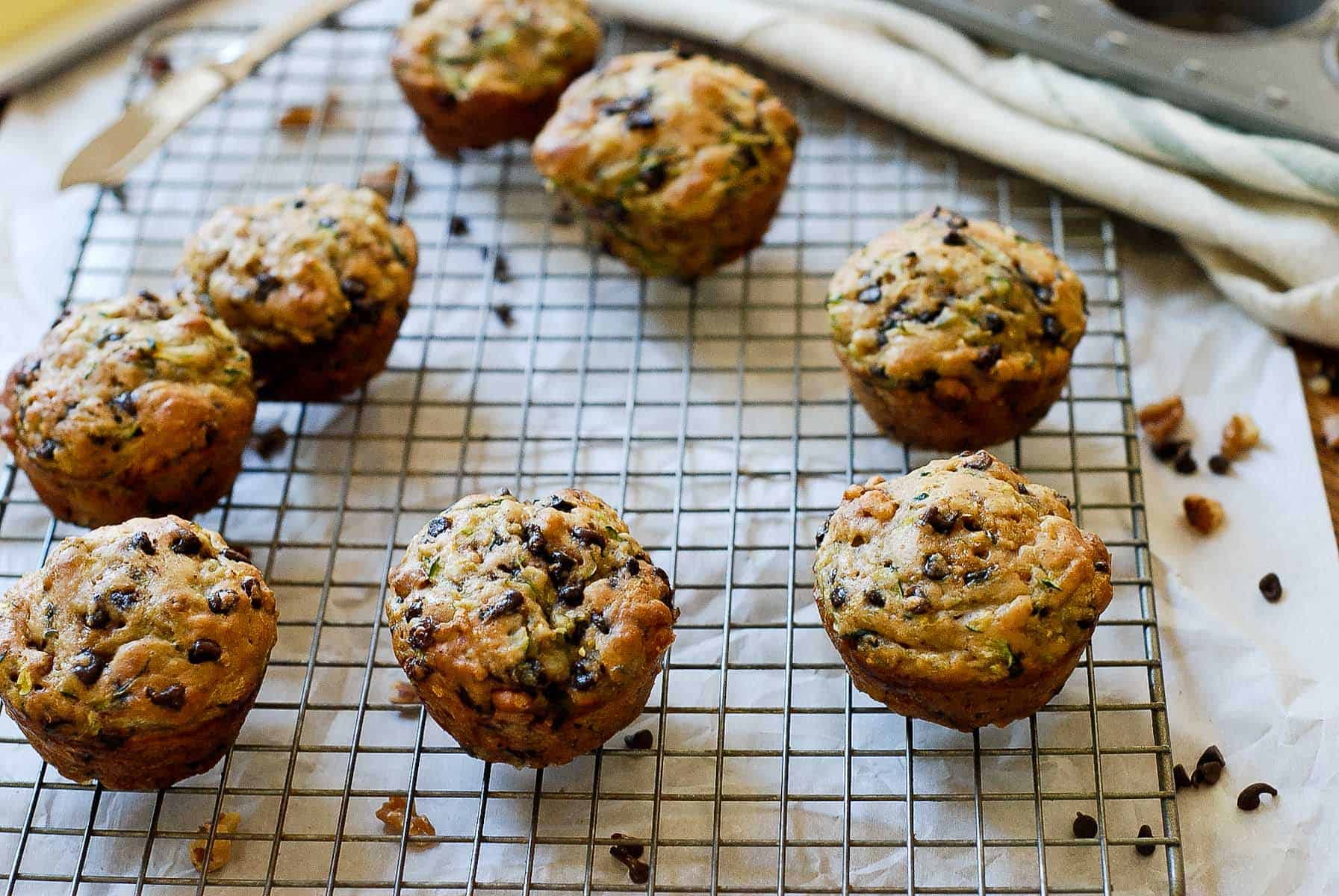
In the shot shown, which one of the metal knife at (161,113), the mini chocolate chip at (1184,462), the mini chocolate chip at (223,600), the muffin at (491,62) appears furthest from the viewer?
the muffin at (491,62)

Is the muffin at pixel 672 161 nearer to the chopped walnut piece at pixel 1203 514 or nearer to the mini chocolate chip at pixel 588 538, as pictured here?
the mini chocolate chip at pixel 588 538

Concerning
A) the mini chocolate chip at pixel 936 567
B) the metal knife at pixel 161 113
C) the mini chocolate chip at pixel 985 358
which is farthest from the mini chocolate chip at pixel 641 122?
the mini chocolate chip at pixel 936 567

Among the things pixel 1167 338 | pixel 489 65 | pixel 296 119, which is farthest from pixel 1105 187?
pixel 296 119

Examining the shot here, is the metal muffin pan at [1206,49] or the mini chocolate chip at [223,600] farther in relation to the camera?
the metal muffin pan at [1206,49]

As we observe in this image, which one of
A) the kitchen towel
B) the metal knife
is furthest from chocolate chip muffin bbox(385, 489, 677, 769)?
the kitchen towel

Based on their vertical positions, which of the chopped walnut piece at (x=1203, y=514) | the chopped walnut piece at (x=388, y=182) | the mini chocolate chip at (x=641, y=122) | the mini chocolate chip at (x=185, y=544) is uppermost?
the mini chocolate chip at (x=641, y=122)

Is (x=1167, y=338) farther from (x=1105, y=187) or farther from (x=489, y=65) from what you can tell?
(x=489, y=65)

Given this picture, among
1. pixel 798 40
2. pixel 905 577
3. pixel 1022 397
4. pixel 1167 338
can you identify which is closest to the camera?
pixel 905 577

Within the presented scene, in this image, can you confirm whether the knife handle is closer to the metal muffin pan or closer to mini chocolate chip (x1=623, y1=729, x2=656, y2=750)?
the metal muffin pan
